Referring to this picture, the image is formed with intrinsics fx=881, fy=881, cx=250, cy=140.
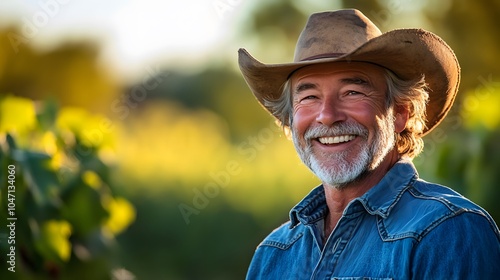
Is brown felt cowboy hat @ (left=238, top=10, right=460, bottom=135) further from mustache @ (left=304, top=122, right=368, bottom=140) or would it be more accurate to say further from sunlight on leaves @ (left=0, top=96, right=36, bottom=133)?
sunlight on leaves @ (left=0, top=96, right=36, bottom=133)

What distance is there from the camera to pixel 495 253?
2.65 metres

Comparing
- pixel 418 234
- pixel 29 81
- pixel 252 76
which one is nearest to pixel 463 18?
pixel 252 76

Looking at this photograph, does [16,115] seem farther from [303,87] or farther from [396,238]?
[396,238]

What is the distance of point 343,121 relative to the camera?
3.13 metres

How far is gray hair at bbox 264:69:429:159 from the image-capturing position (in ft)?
10.7

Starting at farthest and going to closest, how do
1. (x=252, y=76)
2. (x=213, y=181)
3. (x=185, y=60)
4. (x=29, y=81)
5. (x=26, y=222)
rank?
1. (x=185, y=60)
2. (x=29, y=81)
3. (x=213, y=181)
4. (x=26, y=222)
5. (x=252, y=76)

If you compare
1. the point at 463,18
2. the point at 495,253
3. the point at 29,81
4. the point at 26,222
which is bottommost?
the point at 495,253

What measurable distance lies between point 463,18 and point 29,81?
13448 millimetres

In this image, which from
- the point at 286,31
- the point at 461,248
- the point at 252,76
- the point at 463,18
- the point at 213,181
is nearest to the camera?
the point at 461,248

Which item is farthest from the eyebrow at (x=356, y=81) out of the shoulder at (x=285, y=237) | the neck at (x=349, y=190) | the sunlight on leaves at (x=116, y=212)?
the sunlight on leaves at (x=116, y=212)

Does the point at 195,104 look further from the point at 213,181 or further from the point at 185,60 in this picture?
the point at 213,181

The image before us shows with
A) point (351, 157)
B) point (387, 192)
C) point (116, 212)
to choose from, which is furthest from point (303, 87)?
point (116, 212)

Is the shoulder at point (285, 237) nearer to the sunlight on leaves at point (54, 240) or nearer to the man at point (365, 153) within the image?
the man at point (365, 153)

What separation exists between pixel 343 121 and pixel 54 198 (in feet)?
9.02
